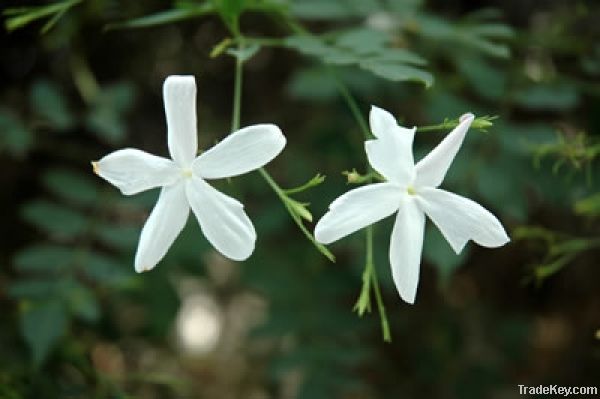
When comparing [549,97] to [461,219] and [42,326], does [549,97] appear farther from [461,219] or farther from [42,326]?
[42,326]

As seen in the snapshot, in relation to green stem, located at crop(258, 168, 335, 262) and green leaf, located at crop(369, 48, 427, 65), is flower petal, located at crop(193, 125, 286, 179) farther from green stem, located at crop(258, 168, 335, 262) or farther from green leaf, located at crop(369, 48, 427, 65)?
green leaf, located at crop(369, 48, 427, 65)

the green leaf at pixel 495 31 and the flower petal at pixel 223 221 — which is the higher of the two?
the green leaf at pixel 495 31

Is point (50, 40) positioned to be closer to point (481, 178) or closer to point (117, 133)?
point (117, 133)

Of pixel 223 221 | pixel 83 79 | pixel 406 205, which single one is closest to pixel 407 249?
pixel 406 205

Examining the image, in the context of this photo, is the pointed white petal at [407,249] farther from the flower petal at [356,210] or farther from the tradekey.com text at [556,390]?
the tradekey.com text at [556,390]

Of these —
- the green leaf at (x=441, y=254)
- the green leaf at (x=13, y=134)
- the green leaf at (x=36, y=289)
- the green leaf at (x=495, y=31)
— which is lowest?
the green leaf at (x=36, y=289)

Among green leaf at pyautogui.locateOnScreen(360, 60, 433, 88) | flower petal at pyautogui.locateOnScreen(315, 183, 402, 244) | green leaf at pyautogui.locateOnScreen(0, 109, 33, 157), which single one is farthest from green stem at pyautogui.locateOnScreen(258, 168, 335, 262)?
green leaf at pyautogui.locateOnScreen(0, 109, 33, 157)

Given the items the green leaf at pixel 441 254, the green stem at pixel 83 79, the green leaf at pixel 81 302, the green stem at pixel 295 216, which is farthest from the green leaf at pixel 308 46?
the green stem at pixel 83 79
